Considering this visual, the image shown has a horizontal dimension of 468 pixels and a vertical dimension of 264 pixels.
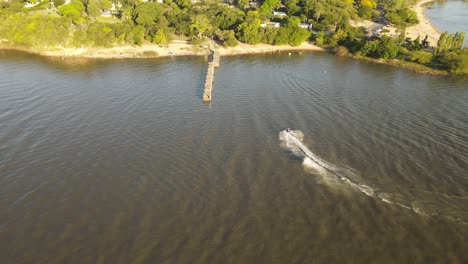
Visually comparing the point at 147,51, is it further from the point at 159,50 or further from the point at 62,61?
the point at 62,61

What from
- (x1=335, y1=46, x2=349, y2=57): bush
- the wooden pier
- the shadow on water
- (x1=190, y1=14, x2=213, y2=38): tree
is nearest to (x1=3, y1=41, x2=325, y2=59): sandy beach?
the shadow on water

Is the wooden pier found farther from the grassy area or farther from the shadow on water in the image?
the grassy area

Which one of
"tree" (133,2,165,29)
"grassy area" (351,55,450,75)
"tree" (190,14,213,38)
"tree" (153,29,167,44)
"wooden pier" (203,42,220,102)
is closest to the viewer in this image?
"wooden pier" (203,42,220,102)

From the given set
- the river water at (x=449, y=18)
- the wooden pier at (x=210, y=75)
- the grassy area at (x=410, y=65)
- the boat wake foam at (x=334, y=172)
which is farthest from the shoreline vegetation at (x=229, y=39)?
the boat wake foam at (x=334, y=172)

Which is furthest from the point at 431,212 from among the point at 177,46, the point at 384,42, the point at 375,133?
the point at 177,46

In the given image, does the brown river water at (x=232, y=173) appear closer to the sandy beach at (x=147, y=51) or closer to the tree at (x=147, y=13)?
the sandy beach at (x=147, y=51)

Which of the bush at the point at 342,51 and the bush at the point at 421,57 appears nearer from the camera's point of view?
the bush at the point at 421,57

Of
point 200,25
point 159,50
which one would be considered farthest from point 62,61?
point 200,25
